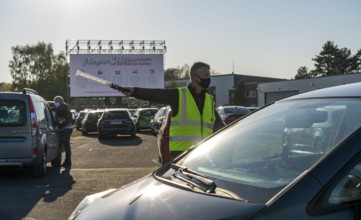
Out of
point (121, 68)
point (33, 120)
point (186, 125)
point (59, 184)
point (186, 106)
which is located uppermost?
point (121, 68)

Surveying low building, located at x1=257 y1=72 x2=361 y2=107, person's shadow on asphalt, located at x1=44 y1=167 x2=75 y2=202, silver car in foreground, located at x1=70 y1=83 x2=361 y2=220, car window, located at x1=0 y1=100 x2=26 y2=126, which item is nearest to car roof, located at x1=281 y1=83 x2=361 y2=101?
silver car in foreground, located at x1=70 y1=83 x2=361 y2=220

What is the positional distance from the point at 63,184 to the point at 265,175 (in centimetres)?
718

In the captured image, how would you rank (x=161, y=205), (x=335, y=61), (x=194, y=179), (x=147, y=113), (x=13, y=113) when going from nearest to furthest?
(x=161, y=205) < (x=194, y=179) < (x=13, y=113) < (x=147, y=113) < (x=335, y=61)

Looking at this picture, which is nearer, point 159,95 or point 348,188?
point 348,188

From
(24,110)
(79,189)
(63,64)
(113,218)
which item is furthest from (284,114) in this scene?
(63,64)

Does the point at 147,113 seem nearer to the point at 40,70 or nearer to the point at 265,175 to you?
the point at 265,175

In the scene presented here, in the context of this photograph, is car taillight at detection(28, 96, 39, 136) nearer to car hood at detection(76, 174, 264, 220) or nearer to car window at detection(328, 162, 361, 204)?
car hood at detection(76, 174, 264, 220)

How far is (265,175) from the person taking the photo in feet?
8.66

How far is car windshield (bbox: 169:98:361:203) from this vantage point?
2.55 metres

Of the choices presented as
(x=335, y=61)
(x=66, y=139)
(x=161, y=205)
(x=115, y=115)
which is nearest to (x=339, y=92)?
(x=161, y=205)

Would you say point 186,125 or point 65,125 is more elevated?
point 186,125

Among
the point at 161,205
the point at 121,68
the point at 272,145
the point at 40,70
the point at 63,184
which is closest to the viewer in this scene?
the point at 161,205

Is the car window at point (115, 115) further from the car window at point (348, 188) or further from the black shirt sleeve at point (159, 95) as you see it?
the car window at point (348, 188)

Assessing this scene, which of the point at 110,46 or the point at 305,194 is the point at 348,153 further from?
the point at 110,46
